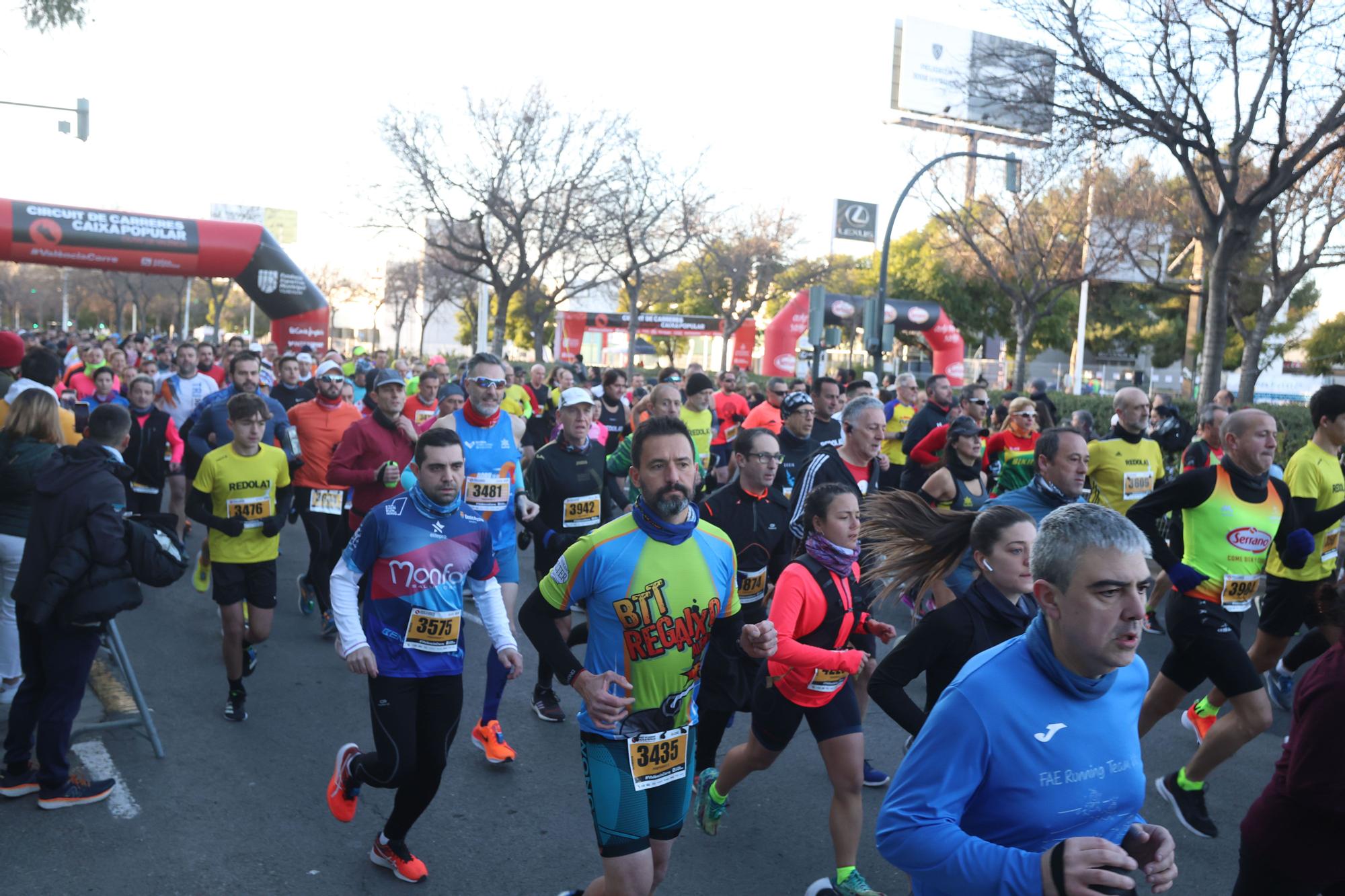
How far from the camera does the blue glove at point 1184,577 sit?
5.08 m

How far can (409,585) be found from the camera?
4320 mm

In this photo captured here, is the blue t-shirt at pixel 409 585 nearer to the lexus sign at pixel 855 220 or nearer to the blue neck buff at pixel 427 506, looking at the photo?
the blue neck buff at pixel 427 506

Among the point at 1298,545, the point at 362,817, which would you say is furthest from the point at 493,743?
the point at 1298,545

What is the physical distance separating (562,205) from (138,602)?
27344 mm

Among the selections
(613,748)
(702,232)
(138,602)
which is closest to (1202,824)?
(613,748)

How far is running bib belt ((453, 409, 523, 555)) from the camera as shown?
21.3 feet

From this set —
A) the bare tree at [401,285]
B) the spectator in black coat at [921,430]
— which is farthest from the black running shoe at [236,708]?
the bare tree at [401,285]

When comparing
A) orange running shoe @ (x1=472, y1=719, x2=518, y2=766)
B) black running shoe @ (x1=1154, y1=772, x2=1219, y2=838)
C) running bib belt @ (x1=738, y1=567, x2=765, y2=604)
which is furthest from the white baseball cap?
black running shoe @ (x1=1154, y1=772, x2=1219, y2=838)

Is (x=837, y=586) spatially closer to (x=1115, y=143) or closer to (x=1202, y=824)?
(x=1202, y=824)

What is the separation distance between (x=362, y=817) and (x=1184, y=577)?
402 cm

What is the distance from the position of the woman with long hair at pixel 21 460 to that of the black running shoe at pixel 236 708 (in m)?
1.09

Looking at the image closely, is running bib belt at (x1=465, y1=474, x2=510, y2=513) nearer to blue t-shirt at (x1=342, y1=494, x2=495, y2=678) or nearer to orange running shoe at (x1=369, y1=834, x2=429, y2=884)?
blue t-shirt at (x1=342, y1=494, x2=495, y2=678)

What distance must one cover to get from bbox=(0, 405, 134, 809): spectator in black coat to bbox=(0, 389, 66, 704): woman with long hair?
0.59 m

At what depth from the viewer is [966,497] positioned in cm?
673
